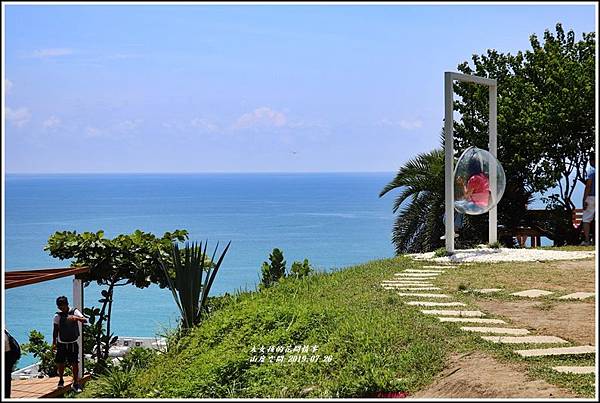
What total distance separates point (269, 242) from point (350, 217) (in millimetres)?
21936

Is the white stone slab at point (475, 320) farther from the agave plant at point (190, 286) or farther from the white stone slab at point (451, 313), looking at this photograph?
the agave plant at point (190, 286)

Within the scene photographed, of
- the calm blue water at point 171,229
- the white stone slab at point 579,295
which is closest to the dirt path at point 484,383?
the white stone slab at point 579,295

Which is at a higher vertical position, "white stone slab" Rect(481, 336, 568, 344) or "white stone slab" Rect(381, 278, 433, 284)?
"white stone slab" Rect(381, 278, 433, 284)

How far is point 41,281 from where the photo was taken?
8.17 meters

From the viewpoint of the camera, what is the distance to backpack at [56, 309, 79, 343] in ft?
26.9

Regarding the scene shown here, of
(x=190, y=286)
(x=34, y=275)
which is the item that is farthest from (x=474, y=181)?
(x=34, y=275)

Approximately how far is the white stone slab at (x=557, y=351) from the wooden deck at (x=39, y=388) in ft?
14.9

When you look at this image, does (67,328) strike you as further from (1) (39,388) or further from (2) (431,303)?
(2) (431,303)

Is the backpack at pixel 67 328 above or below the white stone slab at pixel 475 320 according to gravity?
below

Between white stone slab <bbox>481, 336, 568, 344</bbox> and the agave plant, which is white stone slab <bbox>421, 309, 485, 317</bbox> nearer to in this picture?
white stone slab <bbox>481, 336, 568, 344</bbox>

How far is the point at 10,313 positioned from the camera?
122ft

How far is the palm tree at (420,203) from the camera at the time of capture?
1552 cm

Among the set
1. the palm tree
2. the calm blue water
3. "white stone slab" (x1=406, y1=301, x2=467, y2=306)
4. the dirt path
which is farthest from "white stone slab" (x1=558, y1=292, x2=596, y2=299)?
the calm blue water

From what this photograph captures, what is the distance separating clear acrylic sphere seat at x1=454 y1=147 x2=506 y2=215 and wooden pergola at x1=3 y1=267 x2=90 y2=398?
5448mm
